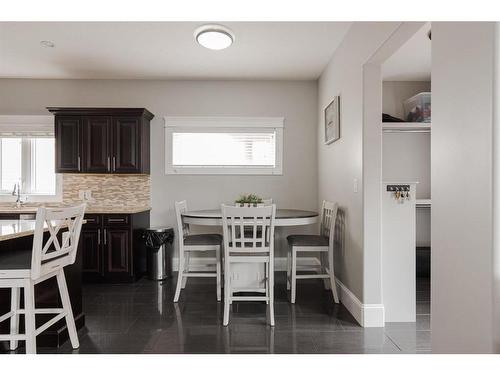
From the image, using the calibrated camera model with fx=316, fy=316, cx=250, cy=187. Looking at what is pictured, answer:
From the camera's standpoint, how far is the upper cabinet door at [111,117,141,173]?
13.1ft

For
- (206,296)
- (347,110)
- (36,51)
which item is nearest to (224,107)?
(347,110)

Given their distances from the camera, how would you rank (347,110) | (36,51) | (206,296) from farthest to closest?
(36,51), (206,296), (347,110)

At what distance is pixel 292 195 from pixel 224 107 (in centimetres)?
157

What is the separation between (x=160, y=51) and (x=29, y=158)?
2496 mm

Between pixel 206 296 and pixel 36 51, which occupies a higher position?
pixel 36 51

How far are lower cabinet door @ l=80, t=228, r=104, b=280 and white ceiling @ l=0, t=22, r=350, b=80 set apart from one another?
205 cm

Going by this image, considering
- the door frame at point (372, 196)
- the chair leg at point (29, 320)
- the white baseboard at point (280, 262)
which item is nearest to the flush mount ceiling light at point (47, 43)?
the chair leg at point (29, 320)

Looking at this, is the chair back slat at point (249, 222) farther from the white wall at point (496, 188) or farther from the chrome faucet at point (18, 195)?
the chrome faucet at point (18, 195)

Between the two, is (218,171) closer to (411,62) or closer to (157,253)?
(157,253)

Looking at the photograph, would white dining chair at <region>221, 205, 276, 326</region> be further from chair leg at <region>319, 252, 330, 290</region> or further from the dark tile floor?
→ chair leg at <region>319, 252, 330, 290</region>

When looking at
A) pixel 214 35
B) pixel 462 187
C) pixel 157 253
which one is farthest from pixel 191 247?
pixel 462 187

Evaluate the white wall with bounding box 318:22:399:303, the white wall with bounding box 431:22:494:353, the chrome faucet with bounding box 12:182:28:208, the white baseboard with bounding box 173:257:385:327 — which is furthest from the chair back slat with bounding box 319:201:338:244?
the chrome faucet with bounding box 12:182:28:208

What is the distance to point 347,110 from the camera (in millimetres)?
3021

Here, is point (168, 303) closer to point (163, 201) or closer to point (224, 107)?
point (163, 201)
